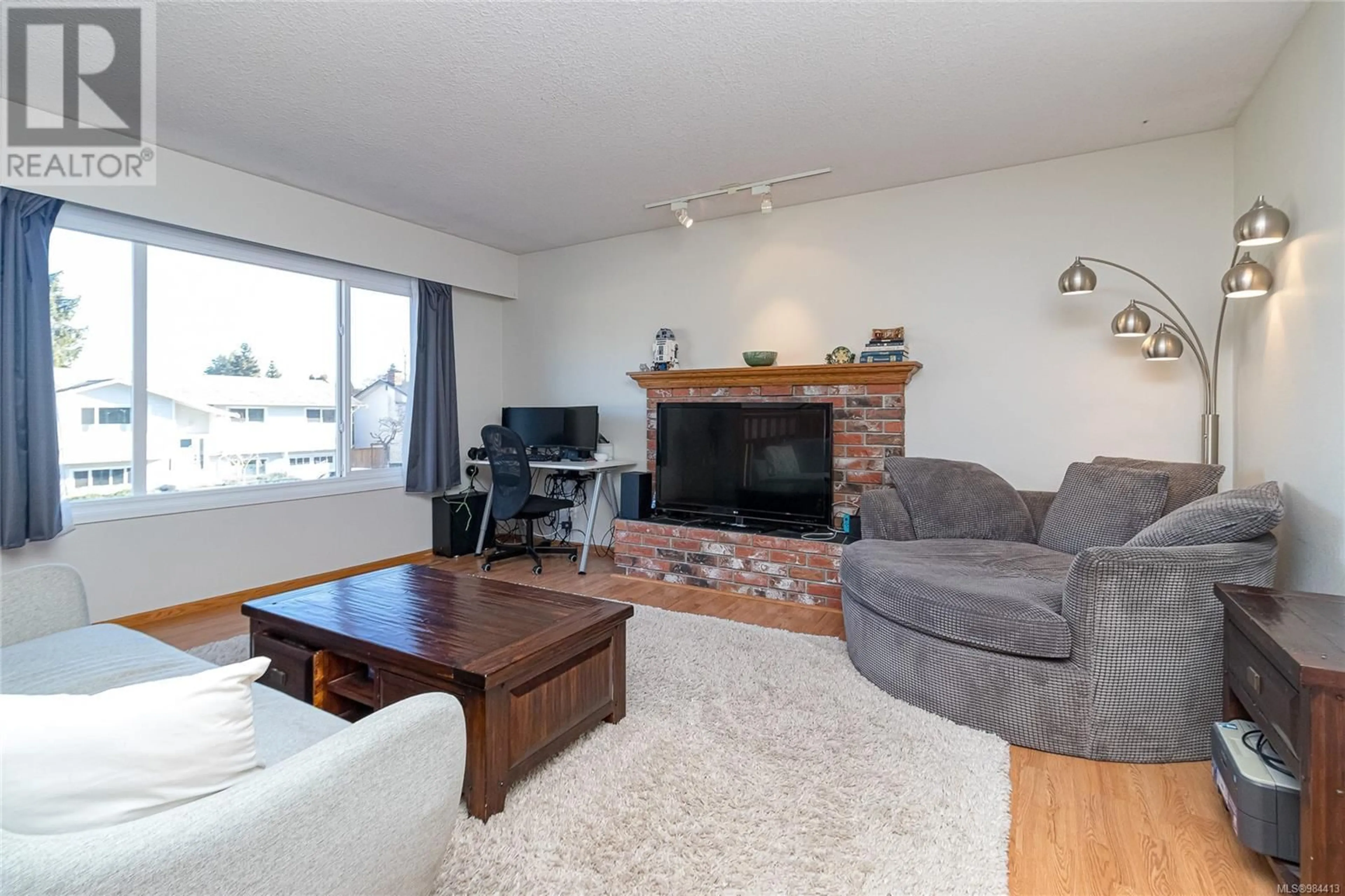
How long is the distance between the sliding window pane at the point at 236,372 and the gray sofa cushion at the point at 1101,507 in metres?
4.59

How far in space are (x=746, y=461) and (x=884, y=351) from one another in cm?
113

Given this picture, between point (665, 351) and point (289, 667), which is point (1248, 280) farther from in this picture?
point (289, 667)

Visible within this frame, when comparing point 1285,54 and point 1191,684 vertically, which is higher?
point 1285,54

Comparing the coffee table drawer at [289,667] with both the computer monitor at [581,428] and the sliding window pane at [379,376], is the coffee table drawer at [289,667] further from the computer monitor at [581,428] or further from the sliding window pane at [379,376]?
the computer monitor at [581,428]

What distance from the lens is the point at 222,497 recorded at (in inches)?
143

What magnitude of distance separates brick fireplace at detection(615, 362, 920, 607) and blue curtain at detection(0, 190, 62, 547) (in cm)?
306

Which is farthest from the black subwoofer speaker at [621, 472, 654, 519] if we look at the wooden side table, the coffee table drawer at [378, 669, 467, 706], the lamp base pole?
the wooden side table

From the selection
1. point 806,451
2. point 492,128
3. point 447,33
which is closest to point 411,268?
point 492,128

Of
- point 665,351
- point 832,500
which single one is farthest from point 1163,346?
point 665,351

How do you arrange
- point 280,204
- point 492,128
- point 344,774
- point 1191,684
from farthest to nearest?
point 280,204 → point 492,128 → point 1191,684 → point 344,774

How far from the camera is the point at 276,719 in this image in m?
1.42

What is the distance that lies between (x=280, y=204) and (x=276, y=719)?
3476mm

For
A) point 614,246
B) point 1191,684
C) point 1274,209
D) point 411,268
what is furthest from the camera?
point 614,246

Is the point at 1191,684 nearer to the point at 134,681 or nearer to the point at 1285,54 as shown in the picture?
the point at 1285,54
